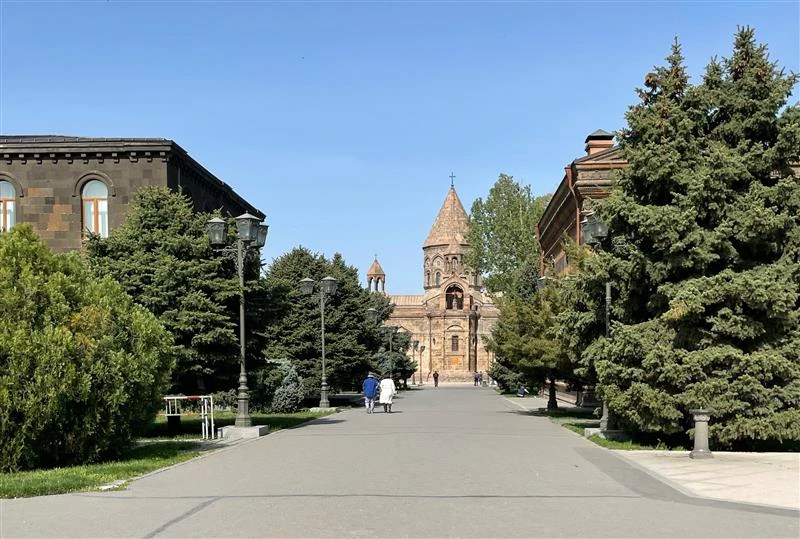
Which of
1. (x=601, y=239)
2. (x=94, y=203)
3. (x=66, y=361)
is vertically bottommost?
(x=66, y=361)

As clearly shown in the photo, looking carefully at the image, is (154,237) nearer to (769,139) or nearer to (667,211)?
(667,211)

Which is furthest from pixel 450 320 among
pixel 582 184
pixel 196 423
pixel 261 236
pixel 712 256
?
pixel 712 256

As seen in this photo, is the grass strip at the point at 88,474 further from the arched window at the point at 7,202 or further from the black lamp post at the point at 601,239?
the arched window at the point at 7,202

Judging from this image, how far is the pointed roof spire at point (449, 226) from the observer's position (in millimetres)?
113812

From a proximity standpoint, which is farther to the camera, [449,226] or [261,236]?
[449,226]

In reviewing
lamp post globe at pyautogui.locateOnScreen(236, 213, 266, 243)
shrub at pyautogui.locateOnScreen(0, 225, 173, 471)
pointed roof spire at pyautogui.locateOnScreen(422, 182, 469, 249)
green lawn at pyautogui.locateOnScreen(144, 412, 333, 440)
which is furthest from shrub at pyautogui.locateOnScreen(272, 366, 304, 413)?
pointed roof spire at pyautogui.locateOnScreen(422, 182, 469, 249)

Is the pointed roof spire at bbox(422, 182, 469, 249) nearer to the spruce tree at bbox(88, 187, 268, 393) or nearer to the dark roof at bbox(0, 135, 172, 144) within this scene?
the dark roof at bbox(0, 135, 172, 144)

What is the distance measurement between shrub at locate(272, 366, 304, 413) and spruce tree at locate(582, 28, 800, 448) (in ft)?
59.2

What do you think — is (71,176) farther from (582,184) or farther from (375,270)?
(375,270)

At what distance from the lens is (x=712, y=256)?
16.0m

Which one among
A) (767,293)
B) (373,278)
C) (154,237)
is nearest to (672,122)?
(767,293)

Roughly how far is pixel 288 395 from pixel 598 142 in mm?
18966

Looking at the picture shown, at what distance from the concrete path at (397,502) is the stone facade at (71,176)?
18.4 meters

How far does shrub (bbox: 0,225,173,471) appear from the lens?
42.8 ft
